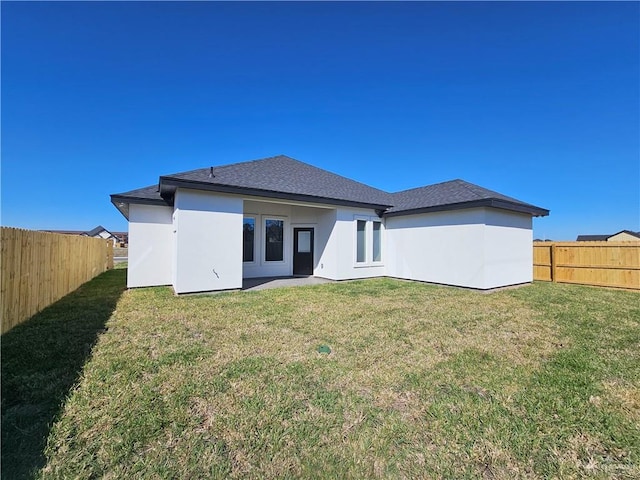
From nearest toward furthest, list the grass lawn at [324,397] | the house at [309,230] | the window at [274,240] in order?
the grass lawn at [324,397]
the house at [309,230]
the window at [274,240]

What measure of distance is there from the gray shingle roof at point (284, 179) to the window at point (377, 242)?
112 cm

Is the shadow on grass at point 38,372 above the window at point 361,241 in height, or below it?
below

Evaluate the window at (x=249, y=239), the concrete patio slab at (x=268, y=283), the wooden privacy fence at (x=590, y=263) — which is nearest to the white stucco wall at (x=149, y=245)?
the window at (x=249, y=239)

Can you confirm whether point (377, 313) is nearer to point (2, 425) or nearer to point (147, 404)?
point (147, 404)

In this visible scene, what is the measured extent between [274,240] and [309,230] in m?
1.76

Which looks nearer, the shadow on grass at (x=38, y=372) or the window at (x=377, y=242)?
the shadow on grass at (x=38, y=372)

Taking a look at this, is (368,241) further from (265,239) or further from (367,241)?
(265,239)

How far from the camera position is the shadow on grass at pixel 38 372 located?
Answer: 2.15 metres

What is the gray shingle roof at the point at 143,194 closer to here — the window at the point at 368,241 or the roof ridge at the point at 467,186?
the window at the point at 368,241

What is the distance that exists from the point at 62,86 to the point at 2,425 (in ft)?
36.4

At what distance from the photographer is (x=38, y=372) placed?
135 inches

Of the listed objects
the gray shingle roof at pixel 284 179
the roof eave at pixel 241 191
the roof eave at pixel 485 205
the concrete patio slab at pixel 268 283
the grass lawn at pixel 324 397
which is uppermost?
the gray shingle roof at pixel 284 179

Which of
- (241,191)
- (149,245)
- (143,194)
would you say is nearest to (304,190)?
(241,191)

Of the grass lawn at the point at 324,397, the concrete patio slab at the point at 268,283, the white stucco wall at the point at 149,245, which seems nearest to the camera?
the grass lawn at the point at 324,397
